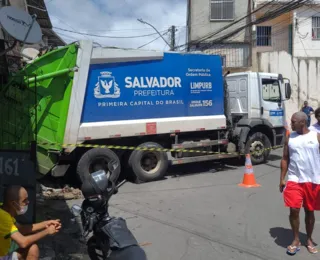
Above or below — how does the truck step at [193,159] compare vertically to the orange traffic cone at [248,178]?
above

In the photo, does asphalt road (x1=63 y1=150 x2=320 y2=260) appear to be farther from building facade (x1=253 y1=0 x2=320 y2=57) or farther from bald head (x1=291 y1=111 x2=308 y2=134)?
building facade (x1=253 y1=0 x2=320 y2=57)

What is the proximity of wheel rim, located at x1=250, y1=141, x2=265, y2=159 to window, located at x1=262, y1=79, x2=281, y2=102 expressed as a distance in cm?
128

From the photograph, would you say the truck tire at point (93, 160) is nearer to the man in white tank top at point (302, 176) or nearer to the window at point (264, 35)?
the man in white tank top at point (302, 176)

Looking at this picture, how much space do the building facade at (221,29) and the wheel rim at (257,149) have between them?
13.6 meters

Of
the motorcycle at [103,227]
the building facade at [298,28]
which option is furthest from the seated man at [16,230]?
the building facade at [298,28]

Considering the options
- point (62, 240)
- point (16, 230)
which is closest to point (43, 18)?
point (62, 240)

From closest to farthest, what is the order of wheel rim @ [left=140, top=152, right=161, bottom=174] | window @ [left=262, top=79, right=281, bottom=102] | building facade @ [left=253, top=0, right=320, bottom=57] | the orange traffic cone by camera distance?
the orange traffic cone
wheel rim @ [left=140, top=152, right=161, bottom=174]
window @ [left=262, top=79, right=281, bottom=102]
building facade @ [left=253, top=0, right=320, bottom=57]

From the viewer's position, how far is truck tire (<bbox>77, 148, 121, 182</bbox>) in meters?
7.80

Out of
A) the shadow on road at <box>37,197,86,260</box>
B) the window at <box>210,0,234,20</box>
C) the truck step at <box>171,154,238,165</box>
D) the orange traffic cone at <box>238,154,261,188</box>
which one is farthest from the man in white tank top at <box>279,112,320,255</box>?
the window at <box>210,0,234,20</box>

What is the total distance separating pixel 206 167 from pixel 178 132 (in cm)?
200

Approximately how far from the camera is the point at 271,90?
10977 mm

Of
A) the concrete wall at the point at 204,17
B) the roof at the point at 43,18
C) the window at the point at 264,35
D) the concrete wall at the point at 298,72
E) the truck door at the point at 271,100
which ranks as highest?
the concrete wall at the point at 204,17

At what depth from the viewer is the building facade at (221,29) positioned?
2355 centimetres

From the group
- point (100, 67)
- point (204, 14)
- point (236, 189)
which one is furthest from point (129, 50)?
point (204, 14)
